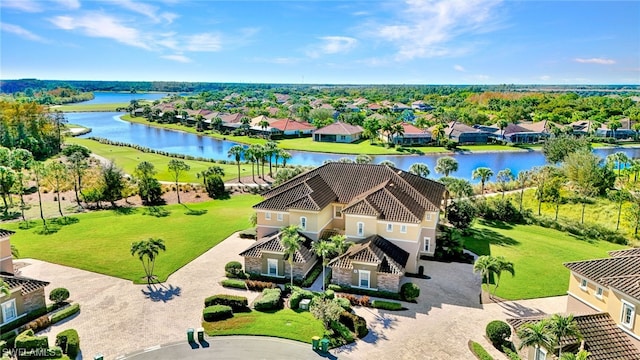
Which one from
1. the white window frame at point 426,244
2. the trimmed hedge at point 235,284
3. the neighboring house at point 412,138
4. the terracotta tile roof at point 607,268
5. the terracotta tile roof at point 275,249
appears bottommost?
the trimmed hedge at point 235,284

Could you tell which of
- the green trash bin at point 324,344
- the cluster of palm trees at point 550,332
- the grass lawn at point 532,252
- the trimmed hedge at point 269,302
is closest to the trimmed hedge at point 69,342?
the trimmed hedge at point 269,302

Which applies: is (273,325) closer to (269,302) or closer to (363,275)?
(269,302)

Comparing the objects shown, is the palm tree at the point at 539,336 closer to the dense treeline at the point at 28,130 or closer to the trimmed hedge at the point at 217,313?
the trimmed hedge at the point at 217,313

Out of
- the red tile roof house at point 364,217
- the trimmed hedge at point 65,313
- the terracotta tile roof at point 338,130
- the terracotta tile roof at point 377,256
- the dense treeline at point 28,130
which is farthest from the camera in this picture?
the terracotta tile roof at point 338,130

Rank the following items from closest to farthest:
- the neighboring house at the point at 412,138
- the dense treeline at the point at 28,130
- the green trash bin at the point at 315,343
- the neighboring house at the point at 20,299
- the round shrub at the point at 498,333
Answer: the green trash bin at the point at 315,343
the round shrub at the point at 498,333
the neighboring house at the point at 20,299
the dense treeline at the point at 28,130
the neighboring house at the point at 412,138

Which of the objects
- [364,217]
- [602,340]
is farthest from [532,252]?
[602,340]

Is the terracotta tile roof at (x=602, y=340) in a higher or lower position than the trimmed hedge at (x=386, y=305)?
higher
